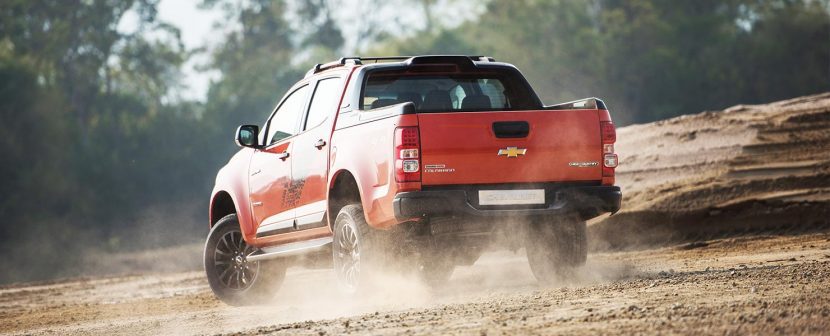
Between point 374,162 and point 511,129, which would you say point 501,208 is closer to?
A: point 511,129

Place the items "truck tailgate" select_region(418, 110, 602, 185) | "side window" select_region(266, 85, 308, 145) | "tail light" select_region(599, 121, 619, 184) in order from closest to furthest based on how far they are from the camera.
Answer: "truck tailgate" select_region(418, 110, 602, 185) < "tail light" select_region(599, 121, 619, 184) < "side window" select_region(266, 85, 308, 145)

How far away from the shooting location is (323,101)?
389 inches

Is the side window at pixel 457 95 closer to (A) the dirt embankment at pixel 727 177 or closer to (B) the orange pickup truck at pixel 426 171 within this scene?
(B) the orange pickup truck at pixel 426 171

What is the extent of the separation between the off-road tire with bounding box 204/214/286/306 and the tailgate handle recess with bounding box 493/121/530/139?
11.2 ft

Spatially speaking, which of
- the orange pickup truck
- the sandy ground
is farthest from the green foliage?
the orange pickup truck

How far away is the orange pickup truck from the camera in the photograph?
325 inches

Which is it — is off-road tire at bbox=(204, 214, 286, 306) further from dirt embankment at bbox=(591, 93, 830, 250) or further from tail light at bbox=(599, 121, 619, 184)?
dirt embankment at bbox=(591, 93, 830, 250)

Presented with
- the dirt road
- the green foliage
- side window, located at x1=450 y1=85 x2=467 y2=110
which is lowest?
the dirt road

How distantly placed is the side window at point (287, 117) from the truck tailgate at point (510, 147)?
2.37 meters

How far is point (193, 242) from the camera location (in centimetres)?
3638

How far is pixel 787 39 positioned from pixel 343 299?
44.6m

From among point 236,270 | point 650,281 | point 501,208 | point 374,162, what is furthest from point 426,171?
point 236,270

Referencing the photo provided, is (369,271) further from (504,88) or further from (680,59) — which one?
(680,59)

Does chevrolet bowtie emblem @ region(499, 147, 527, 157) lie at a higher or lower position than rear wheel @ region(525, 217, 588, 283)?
higher
